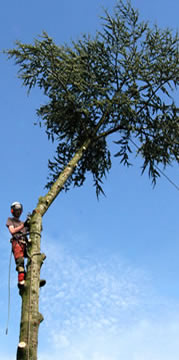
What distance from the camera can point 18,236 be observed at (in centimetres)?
803

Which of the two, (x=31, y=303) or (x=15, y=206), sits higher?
(x=15, y=206)

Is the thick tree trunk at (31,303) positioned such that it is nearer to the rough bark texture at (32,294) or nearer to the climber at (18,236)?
the rough bark texture at (32,294)

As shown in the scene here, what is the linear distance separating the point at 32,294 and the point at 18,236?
119 cm

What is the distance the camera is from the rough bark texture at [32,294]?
670 centimetres

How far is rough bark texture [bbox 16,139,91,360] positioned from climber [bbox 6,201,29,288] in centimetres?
14

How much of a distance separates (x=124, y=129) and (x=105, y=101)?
1.08m

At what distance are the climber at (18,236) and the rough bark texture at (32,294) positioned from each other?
14 centimetres

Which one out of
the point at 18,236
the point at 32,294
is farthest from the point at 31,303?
the point at 18,236

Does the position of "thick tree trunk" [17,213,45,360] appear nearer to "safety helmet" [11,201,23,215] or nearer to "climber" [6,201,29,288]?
"climber" [6,201,29,288]

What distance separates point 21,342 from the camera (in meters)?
6.73

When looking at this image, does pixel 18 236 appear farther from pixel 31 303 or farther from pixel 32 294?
pixel 31 303

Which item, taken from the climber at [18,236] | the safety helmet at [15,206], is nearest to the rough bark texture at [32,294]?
the climber at [18,236]

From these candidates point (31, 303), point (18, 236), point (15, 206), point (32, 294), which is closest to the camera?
point (31, 303)

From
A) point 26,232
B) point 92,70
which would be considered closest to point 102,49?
point 92,70
